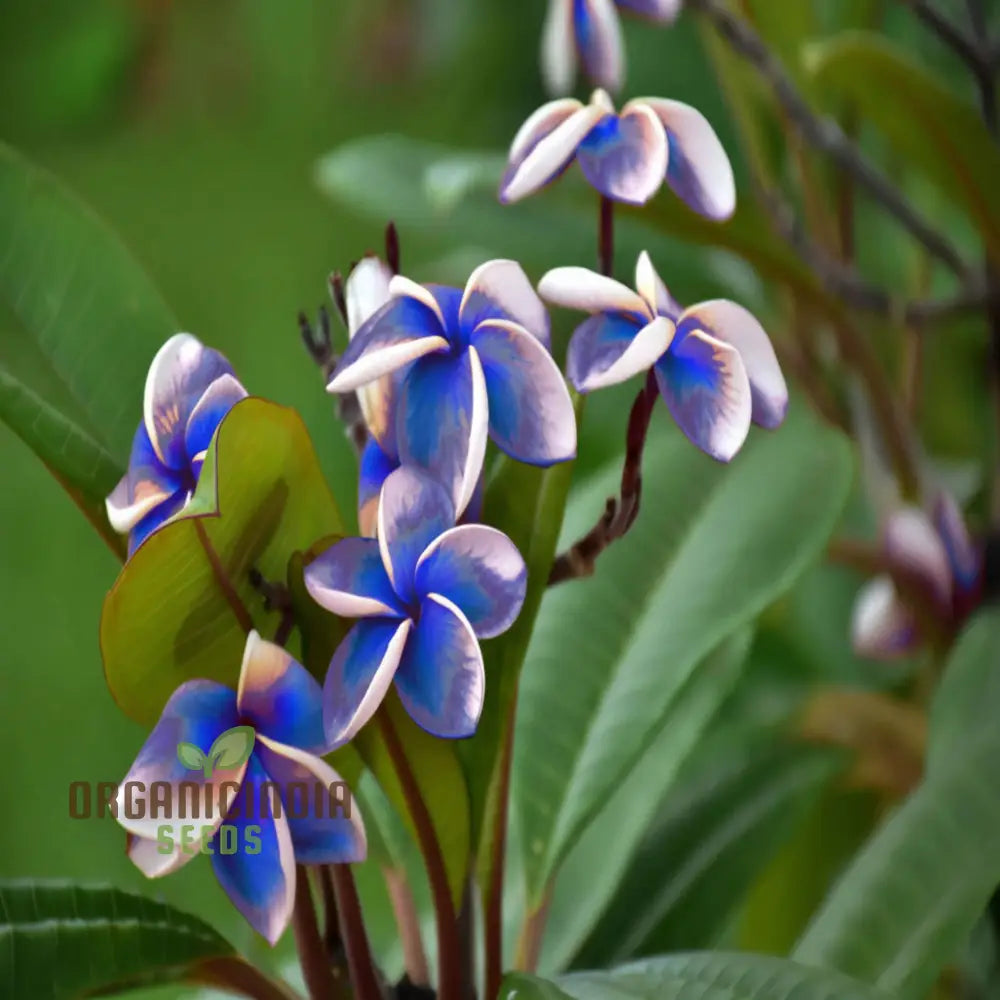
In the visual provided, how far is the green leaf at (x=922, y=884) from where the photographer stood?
53cm

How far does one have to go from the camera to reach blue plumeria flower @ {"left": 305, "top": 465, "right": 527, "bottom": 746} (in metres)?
0.36

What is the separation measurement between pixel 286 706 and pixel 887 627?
53 centimetres

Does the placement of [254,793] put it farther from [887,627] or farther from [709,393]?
[887,627]

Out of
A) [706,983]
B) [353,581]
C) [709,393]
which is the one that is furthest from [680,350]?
[706,983]

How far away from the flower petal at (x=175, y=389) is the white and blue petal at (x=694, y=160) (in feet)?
0.58

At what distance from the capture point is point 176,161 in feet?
7.32

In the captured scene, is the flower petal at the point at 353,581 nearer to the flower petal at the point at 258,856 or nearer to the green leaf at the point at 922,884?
the flower petal at the point at 258,856

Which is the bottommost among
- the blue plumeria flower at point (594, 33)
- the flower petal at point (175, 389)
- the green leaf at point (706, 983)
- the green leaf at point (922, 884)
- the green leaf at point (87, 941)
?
the green leaf at point (922, 884)

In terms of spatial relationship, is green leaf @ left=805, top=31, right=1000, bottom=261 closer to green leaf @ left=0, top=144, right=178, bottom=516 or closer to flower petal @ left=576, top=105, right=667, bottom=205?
flower petal @ left=576, top=105, right=667, bottom=205

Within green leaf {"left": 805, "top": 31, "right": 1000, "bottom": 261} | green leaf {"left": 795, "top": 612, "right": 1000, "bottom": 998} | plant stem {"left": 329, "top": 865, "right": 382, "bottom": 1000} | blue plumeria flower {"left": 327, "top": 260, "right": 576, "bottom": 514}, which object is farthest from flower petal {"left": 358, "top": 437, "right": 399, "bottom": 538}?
green leaf {"left": 805, "top": 31, "right": 1000, "bottom": 261}

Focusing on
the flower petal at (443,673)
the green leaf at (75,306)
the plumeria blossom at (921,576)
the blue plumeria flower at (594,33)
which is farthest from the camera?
the plumeria blossom at (921,576)

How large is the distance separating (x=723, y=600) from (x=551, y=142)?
0.26 m

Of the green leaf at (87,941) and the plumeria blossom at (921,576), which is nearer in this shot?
the green leaf at (87,941)

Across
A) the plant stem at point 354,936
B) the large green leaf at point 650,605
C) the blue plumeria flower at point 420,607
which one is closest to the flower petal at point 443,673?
the blue plumeria flower at point 420,607
